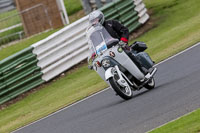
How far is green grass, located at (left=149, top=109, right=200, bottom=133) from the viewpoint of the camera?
774 centimetres

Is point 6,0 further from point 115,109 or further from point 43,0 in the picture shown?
point 115,109

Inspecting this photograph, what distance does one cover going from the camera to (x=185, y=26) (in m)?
19.4

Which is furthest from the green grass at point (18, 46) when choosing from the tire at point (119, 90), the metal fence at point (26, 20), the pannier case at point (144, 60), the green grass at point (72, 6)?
the tire at point (119, 90)

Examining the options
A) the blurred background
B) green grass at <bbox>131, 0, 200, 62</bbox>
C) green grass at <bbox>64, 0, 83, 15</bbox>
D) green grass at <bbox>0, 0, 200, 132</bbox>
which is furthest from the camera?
green grass at <bbox>64, 0, 83, 15</bbox>

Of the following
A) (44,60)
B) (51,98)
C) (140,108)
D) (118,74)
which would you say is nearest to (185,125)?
(140,108)

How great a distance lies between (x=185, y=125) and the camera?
8031 mm

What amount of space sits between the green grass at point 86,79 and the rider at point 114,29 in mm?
2474

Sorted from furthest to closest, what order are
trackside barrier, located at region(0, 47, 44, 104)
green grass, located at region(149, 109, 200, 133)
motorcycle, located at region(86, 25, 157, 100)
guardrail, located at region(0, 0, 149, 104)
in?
1. guardrail, located at region(0, 0, 149, 104)
2. trackside barrier, located at region(0, 47, 44, 104)
3. motorcycle, located at region(86, 25, 157, 100)
4. green grass, located at region(149, 109, 200, 133)

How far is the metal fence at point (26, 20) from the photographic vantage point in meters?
23.8

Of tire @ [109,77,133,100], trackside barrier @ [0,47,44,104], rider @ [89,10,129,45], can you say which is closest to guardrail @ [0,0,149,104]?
trackside barrier @ [0,47,44,104]

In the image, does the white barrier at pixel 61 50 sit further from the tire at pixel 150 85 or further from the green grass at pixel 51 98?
the tire at pixel 150 85

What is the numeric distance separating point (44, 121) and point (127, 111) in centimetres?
271

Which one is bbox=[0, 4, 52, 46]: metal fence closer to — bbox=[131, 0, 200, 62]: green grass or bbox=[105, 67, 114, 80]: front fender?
bbox=[131, 0, 200, 62]: green grass

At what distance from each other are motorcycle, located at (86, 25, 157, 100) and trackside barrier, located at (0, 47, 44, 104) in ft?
17.1
